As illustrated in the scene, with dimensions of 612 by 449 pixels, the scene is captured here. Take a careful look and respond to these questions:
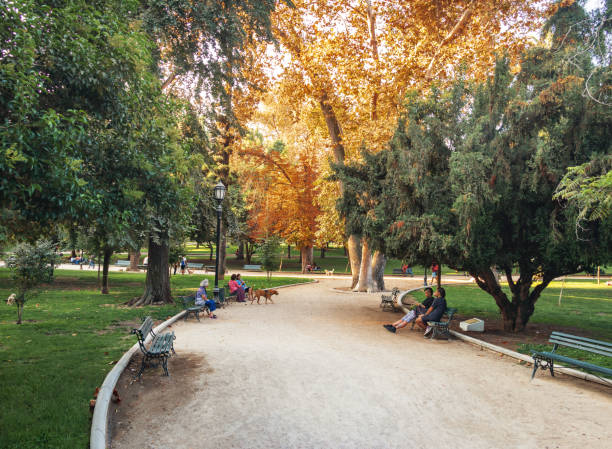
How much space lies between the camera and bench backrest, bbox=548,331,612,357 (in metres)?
7.10

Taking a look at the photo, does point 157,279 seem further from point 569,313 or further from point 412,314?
point 569,313

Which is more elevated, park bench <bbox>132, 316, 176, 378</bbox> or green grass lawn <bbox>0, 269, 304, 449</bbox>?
park bench <bbox>132, 316, 176, 378</bbox>

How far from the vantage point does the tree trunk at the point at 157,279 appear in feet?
53.8

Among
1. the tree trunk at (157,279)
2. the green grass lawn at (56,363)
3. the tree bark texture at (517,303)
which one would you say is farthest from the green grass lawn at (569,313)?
the tree trunk at (157,279)

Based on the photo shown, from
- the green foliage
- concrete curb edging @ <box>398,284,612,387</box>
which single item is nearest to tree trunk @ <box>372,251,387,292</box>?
the green foliage

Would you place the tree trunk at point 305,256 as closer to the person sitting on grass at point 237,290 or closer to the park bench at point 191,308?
the person sitting on grass at point 237,290

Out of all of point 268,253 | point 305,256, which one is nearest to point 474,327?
point 268,253

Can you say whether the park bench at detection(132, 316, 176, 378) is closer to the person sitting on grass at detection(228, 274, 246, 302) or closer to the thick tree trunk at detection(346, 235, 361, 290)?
the person sitting on grass at detection(228, 274, 246, 302)

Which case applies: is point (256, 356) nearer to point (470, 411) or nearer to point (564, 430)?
point (470, 411)

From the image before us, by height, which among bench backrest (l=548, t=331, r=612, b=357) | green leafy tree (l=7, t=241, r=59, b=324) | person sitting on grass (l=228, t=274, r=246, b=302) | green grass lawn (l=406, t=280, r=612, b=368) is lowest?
green grass lawn (l=406, t=280, r=612, b=368)

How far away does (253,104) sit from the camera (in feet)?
89.6

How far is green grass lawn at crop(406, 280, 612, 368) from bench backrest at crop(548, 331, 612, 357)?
177 centimetres

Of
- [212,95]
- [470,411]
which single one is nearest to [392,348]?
[470,411]

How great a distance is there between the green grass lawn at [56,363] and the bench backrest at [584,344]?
7547mm
